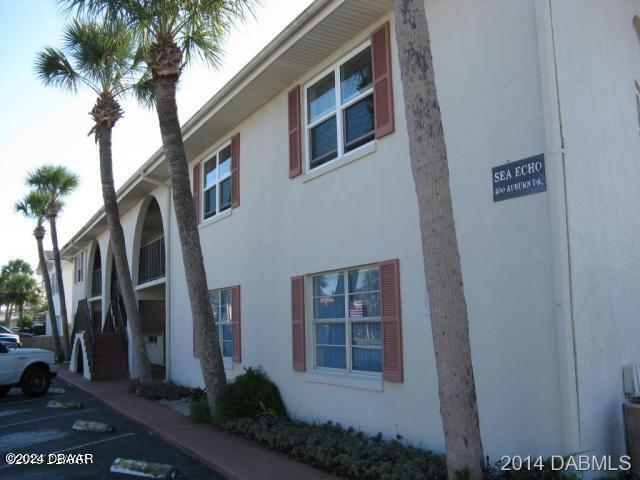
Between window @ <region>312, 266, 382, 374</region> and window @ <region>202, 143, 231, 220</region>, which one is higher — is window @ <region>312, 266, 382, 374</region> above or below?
below

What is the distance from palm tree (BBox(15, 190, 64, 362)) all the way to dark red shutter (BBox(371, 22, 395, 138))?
23496 millimetres

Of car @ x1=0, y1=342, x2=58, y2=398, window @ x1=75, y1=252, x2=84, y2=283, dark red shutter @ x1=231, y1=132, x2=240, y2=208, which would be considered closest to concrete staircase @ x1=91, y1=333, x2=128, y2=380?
car @ x1=0, y1=342, x2=58, y2=398

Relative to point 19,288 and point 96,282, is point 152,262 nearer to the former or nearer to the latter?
point 96,282

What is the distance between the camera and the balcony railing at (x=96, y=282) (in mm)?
29555

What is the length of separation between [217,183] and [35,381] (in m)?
7.51

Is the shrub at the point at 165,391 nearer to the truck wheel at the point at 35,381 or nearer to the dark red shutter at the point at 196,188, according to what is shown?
the truck wheel at the point at 35,381

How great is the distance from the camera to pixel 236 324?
40.7 ft

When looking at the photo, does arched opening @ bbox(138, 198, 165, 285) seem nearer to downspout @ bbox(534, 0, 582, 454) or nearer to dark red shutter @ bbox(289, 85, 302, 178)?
dark red shutter @ bbox(289, 85, 302, 178)

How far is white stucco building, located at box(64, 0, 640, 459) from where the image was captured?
601 centimetres

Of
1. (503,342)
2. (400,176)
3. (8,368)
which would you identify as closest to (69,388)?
(8,368)

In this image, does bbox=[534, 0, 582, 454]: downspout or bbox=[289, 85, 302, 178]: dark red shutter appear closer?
bbox=[534, 0, 582, 454]: downspout

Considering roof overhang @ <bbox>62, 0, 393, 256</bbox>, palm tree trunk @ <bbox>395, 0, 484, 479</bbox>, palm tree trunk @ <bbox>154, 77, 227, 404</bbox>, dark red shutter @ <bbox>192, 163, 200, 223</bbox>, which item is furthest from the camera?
dark red shutter @ <bbox>192, 163, 200, 223</bbox>

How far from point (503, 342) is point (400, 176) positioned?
264 cm

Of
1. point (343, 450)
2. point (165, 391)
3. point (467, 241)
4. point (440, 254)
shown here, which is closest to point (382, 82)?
point (467, 241)
